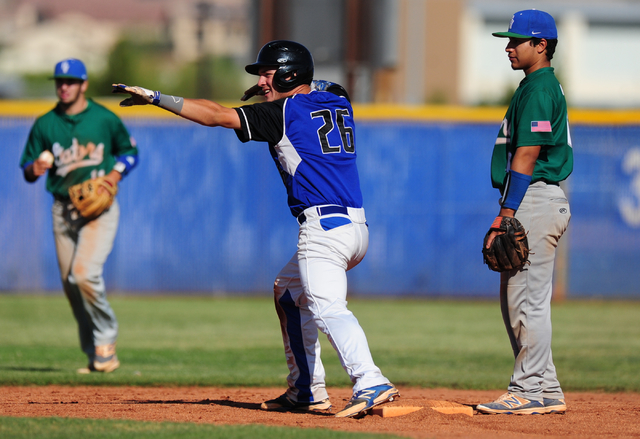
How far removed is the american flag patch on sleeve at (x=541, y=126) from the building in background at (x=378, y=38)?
862 centimetres

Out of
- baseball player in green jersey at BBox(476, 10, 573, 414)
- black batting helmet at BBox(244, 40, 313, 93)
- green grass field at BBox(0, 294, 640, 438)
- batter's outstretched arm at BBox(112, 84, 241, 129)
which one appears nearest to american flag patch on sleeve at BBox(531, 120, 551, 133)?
baseball player in green jersey at BBox(476, 10, 573, 414)

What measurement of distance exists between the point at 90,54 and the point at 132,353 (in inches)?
2634

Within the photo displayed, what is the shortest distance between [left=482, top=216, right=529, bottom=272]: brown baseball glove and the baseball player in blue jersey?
29.5 inches

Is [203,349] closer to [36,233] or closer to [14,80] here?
[36,233]

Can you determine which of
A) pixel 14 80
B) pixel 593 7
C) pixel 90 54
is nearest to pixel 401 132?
pixel 593 7

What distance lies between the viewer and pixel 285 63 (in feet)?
16.4

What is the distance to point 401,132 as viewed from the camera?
12898 mm

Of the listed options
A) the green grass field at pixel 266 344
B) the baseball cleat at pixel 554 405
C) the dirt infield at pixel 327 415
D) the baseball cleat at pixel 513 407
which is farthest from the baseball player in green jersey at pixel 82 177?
the baseball cleat at pixel 554 405

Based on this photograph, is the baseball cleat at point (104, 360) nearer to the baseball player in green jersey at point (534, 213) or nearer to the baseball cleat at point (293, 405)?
the baseball cleat at point (293, 405)

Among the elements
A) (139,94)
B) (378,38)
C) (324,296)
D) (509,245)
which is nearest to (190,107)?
(139,94)

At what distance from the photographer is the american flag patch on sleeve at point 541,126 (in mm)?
4898

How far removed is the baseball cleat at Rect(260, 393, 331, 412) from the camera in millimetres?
5305

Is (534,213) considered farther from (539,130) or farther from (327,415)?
(327,415)

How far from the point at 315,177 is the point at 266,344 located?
424 centimetres
